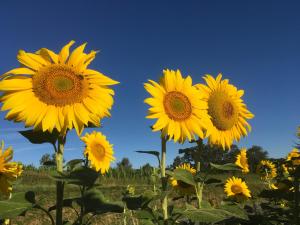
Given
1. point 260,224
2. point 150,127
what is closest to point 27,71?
point 150,127

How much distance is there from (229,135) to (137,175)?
22673 mm

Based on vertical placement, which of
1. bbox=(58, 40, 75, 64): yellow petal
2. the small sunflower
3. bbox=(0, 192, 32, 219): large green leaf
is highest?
bbox=(58, 40, 75, 64): yellow petal

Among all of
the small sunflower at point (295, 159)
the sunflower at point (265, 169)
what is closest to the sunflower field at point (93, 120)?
the small sunflower at point (295, 159)

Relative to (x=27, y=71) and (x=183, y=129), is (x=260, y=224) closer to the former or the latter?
(x=183, y=129)

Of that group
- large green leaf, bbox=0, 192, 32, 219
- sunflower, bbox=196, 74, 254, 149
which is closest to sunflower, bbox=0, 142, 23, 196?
large green leaf, bbox=0, 192, 32, 219

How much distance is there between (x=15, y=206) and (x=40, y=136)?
43 cm

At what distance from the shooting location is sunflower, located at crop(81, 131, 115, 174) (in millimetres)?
6552

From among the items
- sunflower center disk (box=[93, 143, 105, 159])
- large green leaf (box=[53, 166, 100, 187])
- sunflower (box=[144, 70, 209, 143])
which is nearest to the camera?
large green leaf (box=[53, 166, 100, 187])

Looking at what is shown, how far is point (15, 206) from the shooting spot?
97.7 inches

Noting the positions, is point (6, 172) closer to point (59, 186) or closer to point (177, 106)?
point (59, 186)

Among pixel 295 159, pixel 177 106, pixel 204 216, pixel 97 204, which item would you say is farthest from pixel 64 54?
pixel 295 159

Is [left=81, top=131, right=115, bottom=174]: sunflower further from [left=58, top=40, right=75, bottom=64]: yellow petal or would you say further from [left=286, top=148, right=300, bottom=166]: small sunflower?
[left=58, top=40, right=75, bottom=64]: yellow petal

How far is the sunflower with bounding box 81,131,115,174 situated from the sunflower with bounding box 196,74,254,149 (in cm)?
269

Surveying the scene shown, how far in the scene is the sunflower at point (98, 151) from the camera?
655 centimetres
